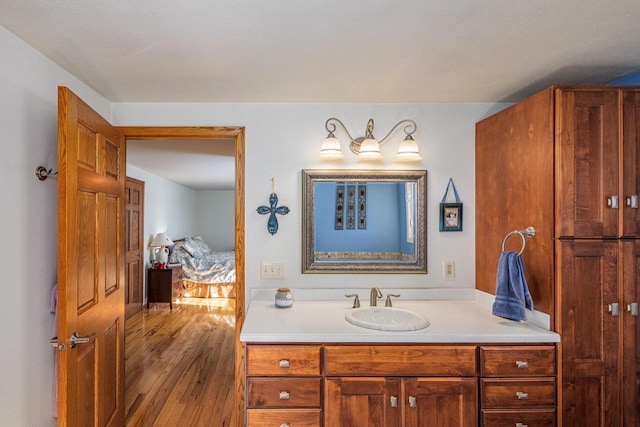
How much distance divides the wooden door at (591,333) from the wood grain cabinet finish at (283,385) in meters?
1.26

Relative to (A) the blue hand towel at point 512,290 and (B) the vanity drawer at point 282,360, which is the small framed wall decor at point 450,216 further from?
(B) the vanity drawer at point 282,360

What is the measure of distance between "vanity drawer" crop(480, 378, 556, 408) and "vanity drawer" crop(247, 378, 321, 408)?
0.86 meters

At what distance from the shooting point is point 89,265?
1.75 m

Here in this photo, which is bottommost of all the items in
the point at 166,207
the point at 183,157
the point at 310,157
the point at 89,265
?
the point at 89,265

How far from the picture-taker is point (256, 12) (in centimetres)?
137

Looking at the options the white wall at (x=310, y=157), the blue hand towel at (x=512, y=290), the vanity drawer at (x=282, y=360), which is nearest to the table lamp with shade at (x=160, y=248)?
the white wall at (x=310, y=157)

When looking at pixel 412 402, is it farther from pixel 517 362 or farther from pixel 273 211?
pixel 273 211

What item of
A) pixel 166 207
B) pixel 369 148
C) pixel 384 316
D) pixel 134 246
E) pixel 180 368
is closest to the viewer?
pixel 384 316

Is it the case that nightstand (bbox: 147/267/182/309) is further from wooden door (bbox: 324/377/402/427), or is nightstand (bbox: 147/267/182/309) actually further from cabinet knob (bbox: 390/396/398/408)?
cabinet knob (bbox: 390/396/398/408)

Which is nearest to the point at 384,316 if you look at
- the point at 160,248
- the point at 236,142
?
the point at 236,142

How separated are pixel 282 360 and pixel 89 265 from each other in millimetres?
1073

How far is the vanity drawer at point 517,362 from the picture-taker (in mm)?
1781

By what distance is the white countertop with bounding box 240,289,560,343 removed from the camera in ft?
5.81

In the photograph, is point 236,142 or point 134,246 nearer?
point 236,142
